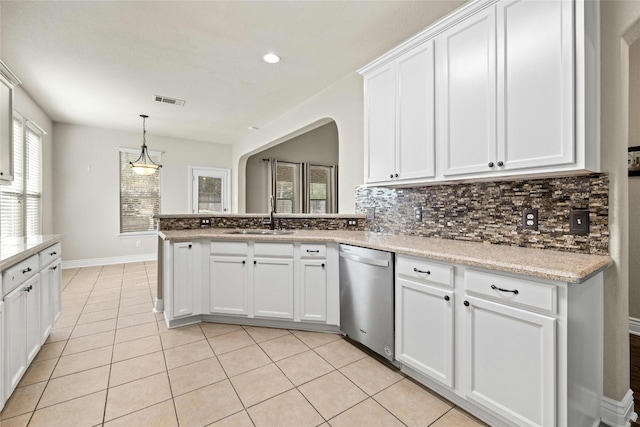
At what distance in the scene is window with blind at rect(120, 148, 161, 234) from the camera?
19.6 ft

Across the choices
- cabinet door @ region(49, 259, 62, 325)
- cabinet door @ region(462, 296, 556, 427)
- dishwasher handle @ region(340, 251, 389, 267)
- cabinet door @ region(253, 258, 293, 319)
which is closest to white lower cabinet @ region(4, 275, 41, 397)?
cabinet door @ region(49, 259, 62, 325)

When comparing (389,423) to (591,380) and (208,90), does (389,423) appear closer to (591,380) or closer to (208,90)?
(591,380)

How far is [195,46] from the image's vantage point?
9.25ft

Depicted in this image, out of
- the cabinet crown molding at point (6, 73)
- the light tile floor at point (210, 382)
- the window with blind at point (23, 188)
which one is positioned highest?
the cabinet crown molding at point (6, 73)

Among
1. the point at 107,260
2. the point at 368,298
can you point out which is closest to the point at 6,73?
the point at 368,298

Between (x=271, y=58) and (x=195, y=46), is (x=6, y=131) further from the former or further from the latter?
(x=271, y=58)

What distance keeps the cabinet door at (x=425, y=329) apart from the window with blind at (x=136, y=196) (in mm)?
5987

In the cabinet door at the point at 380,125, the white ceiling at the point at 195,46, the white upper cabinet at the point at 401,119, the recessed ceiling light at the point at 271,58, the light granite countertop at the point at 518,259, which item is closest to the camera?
the light granite countertop at the point at 518,259

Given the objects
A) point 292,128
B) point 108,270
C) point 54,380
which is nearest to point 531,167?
point 54,380

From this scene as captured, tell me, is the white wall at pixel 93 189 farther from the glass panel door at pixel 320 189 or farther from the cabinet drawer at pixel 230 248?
the cabinet drawer at pixel 230 248

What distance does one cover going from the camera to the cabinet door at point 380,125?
2.40m

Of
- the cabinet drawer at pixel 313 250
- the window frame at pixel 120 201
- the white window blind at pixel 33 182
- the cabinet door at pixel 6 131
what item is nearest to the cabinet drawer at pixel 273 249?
the cabinet drawer at pixel 313 250

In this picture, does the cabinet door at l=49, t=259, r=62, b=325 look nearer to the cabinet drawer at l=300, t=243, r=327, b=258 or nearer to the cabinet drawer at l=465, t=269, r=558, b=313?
the cabinet drawer at l=300, t=243, r=327, b=258

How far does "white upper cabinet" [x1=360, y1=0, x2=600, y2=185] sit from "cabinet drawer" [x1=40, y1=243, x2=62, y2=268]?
2706 mm
